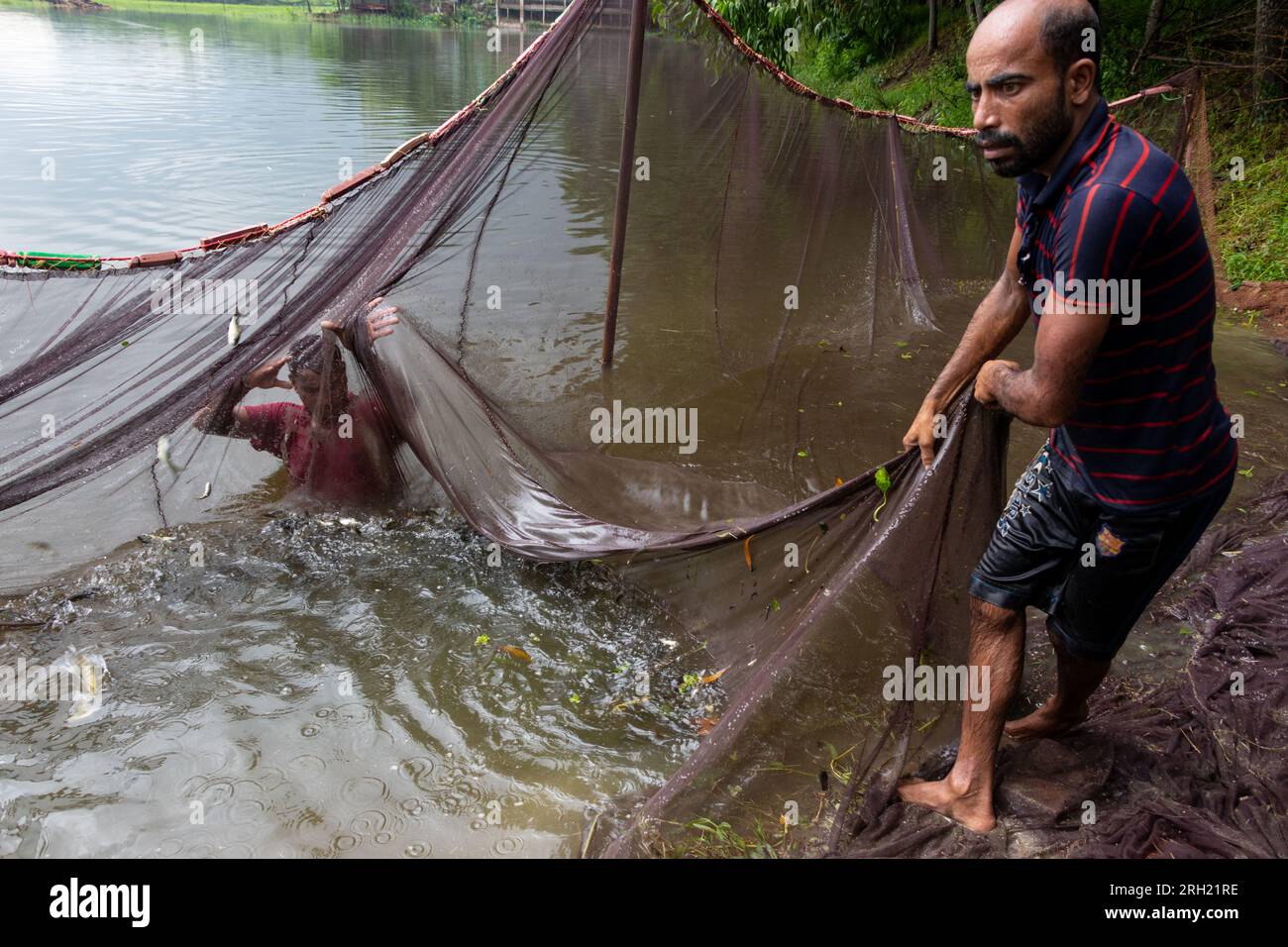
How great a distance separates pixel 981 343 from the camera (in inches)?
84.3

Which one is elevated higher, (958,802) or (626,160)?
(626,160)

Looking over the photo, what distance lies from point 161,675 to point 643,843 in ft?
5.85

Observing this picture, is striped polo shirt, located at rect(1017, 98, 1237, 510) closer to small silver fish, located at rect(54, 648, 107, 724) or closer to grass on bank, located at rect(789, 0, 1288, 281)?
small silver fish, located at rect(54, 648, 107, 724)

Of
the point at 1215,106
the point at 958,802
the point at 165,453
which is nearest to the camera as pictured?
the point at 958,802

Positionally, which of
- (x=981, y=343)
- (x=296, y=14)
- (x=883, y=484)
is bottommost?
(x=883, y=484)

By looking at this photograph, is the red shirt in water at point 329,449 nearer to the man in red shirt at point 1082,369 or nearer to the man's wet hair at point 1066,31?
the man in red shirt at point 1082,369

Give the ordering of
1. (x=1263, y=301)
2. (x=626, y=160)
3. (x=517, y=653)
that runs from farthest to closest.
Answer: (x=1263, y=301)
(x=626, y=160)
(x=517, y=653)

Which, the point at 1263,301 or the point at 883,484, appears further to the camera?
the point at 1263,301

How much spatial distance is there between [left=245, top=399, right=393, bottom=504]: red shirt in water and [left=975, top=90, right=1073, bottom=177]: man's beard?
2.38 m

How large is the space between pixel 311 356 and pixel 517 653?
1.32m

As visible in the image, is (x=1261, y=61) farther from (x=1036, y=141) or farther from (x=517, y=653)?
(x=517, y=653)

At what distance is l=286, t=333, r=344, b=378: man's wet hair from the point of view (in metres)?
3.22

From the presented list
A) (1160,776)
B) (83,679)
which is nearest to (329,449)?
(83,679)

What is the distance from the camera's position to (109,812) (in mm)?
2402
